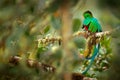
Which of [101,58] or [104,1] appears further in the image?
[101,58]

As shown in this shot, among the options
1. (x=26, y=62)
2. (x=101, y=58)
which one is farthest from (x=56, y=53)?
(x=101, y=58)

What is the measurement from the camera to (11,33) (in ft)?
1.64

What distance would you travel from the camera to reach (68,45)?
1.21ft

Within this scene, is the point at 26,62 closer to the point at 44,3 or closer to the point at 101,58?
the point at 101,58

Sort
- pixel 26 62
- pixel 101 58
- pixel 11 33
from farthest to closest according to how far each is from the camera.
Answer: pixel 101 58, pixel 26 62, pixel 11 33

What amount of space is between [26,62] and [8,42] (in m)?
0.37

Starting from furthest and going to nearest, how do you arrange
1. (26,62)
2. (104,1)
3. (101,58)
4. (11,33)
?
(101,58), (26,62), (11,33), (104,1)

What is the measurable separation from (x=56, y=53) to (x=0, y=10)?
10 cm

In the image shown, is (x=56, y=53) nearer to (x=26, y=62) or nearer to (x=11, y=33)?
(x=11, y=33)

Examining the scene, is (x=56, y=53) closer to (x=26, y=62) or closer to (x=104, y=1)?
(x=104, y=1)

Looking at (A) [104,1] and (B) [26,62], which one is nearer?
(A) [104,1]

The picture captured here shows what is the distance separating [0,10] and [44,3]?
0.21 feet

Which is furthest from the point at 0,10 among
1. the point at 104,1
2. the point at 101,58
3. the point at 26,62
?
the point at 101,58

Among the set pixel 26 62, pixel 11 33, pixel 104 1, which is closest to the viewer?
pixel 104 1
